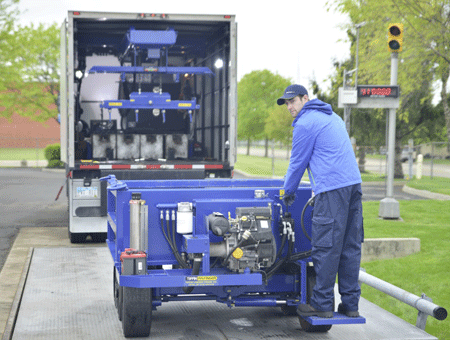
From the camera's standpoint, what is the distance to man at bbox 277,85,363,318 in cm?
525

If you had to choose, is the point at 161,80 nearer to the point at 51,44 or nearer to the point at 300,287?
the point at 300,287

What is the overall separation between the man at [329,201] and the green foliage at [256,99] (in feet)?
190

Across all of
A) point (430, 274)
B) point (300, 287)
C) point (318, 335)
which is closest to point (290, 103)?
point (300, 287)

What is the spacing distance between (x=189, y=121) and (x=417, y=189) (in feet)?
41.4

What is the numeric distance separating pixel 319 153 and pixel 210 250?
1224 mm

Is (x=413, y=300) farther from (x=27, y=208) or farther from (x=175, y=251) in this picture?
(x=27, y=208)

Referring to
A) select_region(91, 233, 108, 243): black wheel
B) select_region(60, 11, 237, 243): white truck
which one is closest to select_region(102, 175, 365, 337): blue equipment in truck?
select_region(60, 11, 237, 243): white truck

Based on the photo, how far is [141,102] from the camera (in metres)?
11.1

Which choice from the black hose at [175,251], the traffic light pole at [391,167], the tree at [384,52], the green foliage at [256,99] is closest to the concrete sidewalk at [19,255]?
the black hose at [175,251]

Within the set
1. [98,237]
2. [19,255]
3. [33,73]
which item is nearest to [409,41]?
[98,237]

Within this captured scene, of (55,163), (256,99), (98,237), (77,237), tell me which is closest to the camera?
(77,237)

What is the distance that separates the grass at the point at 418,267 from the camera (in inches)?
289

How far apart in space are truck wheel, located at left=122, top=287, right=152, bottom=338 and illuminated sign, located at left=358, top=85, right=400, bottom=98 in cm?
912

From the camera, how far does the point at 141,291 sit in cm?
542
